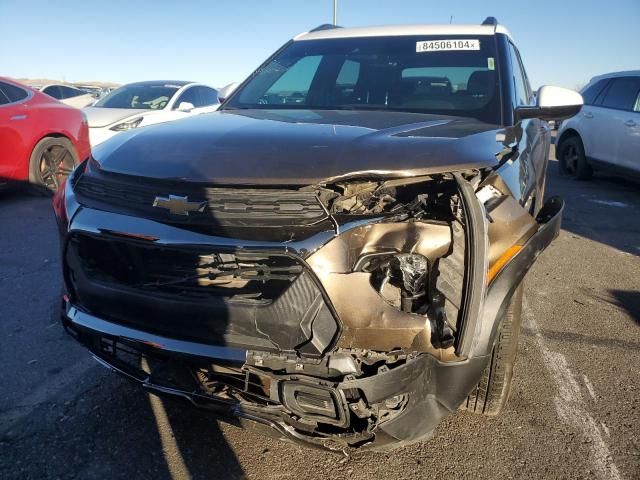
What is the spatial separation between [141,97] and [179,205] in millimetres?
7881

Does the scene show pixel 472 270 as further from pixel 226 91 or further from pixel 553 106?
pixel 226 91

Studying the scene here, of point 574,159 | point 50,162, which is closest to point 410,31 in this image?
point 50,162

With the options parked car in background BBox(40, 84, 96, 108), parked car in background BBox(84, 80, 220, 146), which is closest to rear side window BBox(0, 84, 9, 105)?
parked car in background BBox(84, 80, 220, 146)

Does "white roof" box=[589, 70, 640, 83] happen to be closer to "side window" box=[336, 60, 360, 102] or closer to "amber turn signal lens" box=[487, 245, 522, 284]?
"side window" box=[336, 60, 360, 102]

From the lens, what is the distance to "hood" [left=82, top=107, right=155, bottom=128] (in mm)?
7957

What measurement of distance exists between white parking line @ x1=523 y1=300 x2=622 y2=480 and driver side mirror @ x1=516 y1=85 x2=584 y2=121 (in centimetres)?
144

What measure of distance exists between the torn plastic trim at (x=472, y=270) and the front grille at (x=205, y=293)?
454 mm

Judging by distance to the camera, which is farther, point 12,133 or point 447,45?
point 12,133

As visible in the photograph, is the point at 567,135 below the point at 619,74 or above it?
below

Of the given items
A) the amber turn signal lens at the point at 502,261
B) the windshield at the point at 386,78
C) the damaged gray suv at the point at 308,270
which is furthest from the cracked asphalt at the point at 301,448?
the windshield at the point at 386,78

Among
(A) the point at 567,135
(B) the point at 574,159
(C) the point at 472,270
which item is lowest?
(B) the point at 574,159

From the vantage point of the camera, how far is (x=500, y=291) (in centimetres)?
186

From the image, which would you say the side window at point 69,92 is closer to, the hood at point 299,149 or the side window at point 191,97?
the side window at point 191,97

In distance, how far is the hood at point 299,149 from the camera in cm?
182
